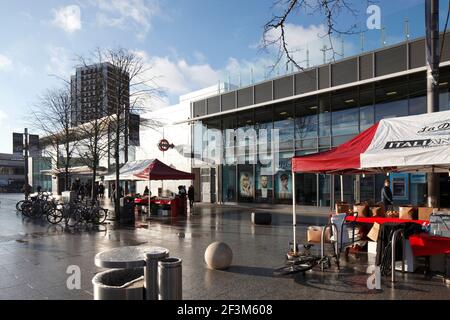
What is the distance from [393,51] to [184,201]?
13.4 m

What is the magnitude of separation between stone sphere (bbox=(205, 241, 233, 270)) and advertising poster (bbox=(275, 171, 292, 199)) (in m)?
16.4

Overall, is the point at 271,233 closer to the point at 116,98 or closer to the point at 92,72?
the point at 116,98

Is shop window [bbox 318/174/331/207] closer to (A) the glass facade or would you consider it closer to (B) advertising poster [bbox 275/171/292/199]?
A: (A) the glass facade

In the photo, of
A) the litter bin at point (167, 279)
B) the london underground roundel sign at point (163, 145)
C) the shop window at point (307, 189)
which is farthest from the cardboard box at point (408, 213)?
the london underground roundel sign at point (163, 145)

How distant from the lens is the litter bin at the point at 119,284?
453cm

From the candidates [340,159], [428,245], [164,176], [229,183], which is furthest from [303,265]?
[229,183]

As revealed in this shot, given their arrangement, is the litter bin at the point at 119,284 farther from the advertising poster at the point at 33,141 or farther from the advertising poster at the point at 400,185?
the advertising poster at the point at 33,141

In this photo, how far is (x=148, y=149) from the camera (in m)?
36.0

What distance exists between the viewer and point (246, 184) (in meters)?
26.9

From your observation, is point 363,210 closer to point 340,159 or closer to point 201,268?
point 340,159

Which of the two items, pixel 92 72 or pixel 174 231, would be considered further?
pixel 92 72

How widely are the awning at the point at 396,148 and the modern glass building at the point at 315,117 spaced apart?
30.0 ft

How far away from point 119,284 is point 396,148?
20.4 feet
